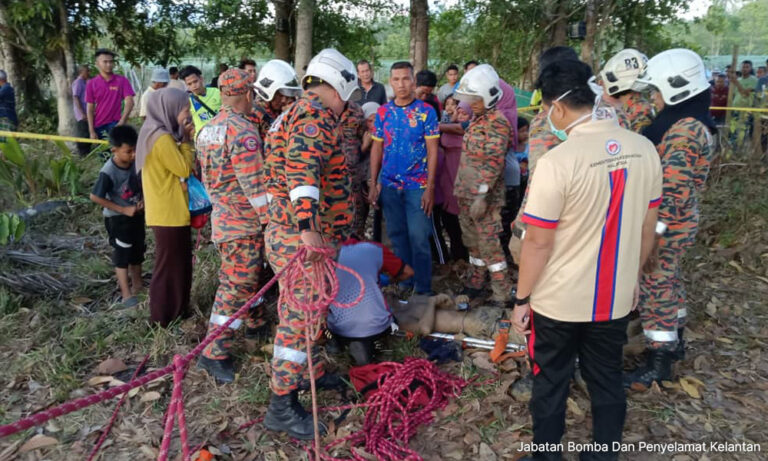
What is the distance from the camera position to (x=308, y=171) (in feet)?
9.07

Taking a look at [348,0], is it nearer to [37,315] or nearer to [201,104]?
[201,104]

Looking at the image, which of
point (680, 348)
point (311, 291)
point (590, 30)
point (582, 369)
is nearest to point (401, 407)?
point (311, 291)

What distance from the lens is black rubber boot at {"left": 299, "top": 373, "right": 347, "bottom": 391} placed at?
11.2ft

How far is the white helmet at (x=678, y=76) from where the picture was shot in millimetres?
3160

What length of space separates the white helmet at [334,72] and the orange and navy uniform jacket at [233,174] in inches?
23.6

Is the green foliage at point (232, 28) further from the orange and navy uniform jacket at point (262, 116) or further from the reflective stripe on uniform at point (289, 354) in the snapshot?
the reflective stripe on uniform at point (289, 354)

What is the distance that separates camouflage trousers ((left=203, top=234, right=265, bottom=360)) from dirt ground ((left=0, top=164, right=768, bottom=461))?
241 mm

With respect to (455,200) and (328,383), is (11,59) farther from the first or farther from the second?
(328,383)

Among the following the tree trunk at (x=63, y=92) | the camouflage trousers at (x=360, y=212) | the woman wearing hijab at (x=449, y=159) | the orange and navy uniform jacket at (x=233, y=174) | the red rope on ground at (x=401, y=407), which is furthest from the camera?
the tree trunk at (x=63, y=92)

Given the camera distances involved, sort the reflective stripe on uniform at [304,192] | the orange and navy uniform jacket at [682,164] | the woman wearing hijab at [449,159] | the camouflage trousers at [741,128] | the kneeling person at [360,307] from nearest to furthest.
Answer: the reflective stripe on uniform at [304,192], the orange and navy uniform jacket at [682,164], the kneeling person at [360,307], the woman wearing hijab at [449,159], the camouflage trousers at [741,128]

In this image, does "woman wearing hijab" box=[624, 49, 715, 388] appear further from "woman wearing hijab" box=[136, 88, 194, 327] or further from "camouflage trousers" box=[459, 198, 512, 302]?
"woman wearing hijab" box=[136, 88, 194, 327]

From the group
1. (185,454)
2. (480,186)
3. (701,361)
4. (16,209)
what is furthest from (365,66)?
(185,454)

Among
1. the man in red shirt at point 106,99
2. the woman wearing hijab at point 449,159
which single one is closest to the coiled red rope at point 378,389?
the woman wearing hijab at point 449,159

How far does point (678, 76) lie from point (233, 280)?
3.04m
